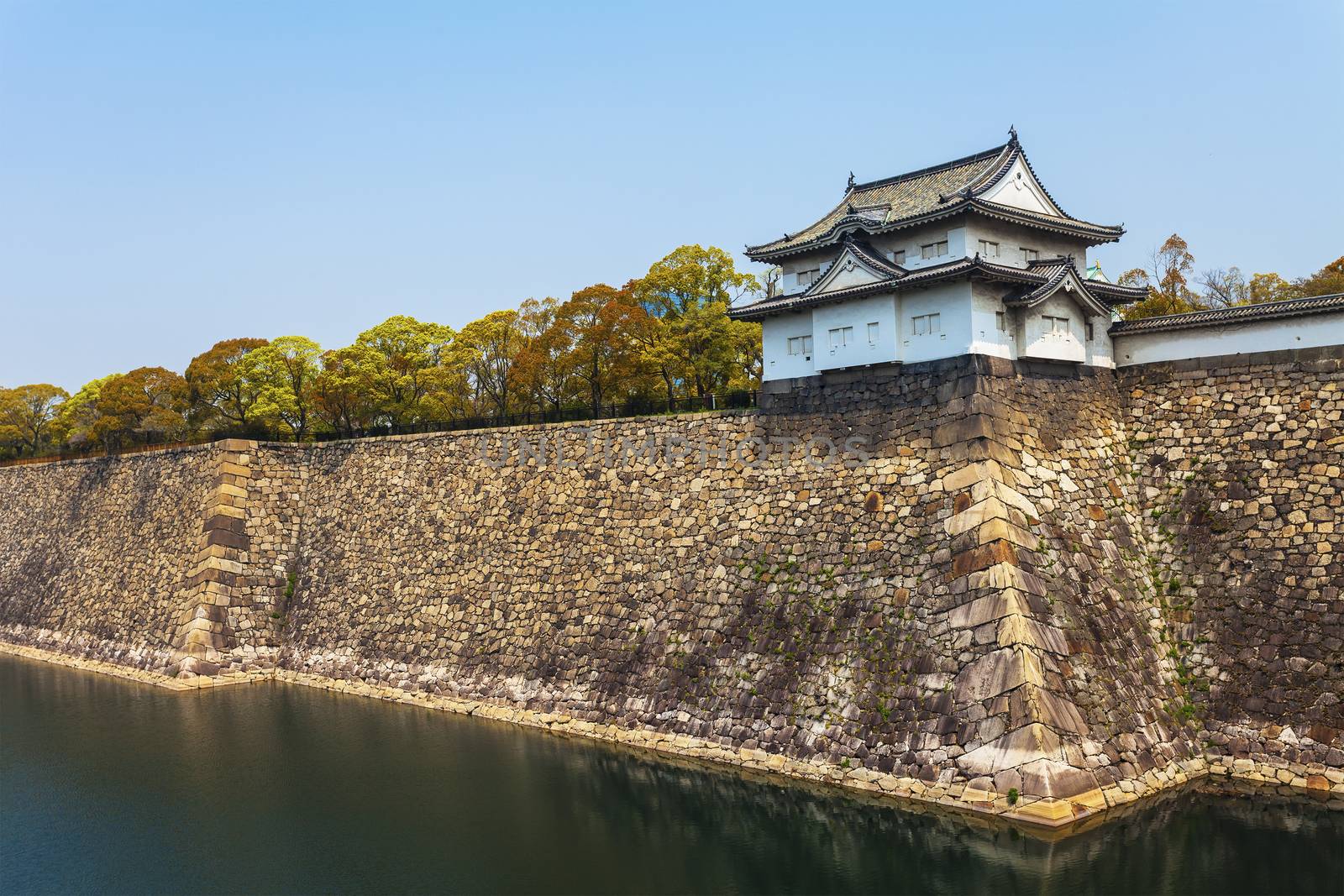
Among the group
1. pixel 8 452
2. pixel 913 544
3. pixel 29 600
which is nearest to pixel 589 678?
pixel 913 544

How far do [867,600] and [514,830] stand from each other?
25.1 ft

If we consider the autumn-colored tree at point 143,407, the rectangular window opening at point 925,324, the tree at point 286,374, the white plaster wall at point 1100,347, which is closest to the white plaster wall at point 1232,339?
the white plaster wall at point 1100,347

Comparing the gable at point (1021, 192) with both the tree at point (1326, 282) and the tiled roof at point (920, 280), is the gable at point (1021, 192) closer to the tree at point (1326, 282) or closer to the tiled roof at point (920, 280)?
the tiled roof at point (920, 280)

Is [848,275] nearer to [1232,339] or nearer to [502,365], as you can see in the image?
[1232,339]

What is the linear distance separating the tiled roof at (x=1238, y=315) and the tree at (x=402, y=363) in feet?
78.2

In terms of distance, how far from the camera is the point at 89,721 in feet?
86.3

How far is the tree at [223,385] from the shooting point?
41.1 meters

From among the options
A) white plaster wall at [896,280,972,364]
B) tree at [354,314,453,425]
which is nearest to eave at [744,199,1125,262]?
white plaster wall at [896,280,972,364]

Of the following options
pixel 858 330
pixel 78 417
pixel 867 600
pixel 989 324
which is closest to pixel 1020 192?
pixel 989 324

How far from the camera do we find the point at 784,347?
76.7 feet

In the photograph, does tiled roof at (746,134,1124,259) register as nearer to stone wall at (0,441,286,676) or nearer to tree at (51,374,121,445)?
stone wall at (0,441,286,676)

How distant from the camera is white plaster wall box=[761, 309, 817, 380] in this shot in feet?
75.5

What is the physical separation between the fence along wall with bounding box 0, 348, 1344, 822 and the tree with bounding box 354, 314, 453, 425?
7.60m

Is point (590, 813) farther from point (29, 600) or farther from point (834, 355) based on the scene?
point (29, 600)
